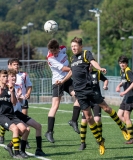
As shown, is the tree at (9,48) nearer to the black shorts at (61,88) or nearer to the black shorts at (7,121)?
the black shorts at (61,88)

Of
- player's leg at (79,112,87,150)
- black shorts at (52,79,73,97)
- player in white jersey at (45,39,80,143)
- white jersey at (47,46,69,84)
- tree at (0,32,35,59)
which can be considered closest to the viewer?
player's leg at (79,112,87,150)

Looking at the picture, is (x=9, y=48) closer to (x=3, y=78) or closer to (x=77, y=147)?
(x=77, y=147)

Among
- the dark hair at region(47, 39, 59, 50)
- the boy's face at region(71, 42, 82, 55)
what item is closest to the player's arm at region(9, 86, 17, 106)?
the boy's face at region(71, 42, 82, 55)

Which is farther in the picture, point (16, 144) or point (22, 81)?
point (22, 81)

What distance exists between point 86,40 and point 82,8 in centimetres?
5250

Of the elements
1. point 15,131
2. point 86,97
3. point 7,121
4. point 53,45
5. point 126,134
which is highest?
point 53,45

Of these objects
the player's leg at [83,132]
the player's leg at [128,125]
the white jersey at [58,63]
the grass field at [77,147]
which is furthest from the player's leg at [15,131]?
the player's leg at [128,125]

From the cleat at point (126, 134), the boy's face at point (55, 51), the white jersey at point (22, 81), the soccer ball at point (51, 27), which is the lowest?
the cleat at point (126, 134)

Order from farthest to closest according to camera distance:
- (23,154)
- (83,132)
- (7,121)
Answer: (83,132)
(23,154)
(7,121)

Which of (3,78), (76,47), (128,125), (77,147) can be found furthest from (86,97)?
(128,125)

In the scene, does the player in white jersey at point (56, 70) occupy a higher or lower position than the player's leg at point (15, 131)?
higher

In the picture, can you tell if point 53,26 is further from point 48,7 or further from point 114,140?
point 48,7

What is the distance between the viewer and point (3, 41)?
75.8 m

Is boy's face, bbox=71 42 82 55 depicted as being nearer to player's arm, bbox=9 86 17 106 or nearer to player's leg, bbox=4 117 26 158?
player's arm, bbox=9 86 17 106
